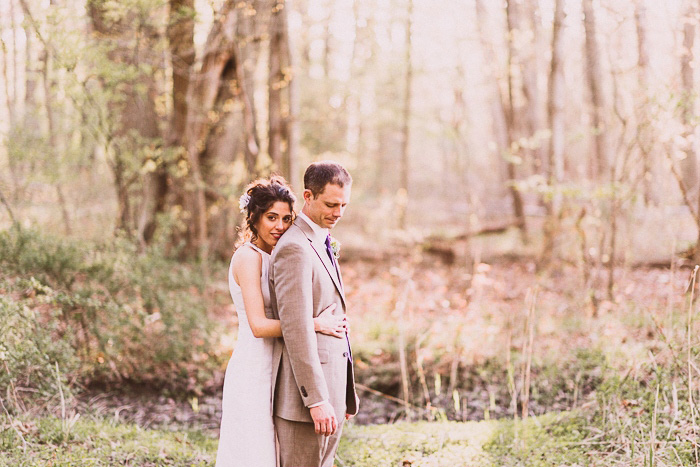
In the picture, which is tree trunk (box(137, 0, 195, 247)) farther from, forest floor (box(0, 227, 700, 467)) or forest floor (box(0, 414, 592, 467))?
forest floor (box(0, 414, 592, 467))

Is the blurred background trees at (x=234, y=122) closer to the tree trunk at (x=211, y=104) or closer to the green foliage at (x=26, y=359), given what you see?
the tree trunk at (x=211, y=104)

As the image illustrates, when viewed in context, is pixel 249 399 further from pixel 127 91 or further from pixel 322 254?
pixel 127 91

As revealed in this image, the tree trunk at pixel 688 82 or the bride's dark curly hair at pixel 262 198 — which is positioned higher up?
the tree trunk at pixel 688 82

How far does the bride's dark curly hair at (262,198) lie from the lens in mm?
3104

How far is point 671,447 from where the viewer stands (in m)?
4.21

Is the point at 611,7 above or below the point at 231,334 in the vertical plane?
above

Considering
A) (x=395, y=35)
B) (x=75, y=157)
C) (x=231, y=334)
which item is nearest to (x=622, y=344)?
(x=231, y=334)

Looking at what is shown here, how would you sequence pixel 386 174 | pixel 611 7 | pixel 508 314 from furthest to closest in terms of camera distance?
pixel 386 174 → pixel 611 7 → pixel 508 314

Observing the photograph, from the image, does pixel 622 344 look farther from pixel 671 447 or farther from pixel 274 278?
pixel 274 278

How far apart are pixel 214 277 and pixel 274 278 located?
706 cm

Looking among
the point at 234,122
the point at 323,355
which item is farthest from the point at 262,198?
the point at 234,122

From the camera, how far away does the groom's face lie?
9.57ft

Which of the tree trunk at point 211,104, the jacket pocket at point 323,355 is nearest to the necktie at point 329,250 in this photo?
the jacket pocket at point 323,355

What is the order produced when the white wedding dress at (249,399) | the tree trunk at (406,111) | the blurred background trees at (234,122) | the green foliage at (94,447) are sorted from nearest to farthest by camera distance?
the white wedding dress at (249,399), the green foliage at (94,447), the blurred background trees at (234,122), the tree trunk at (406,111)
